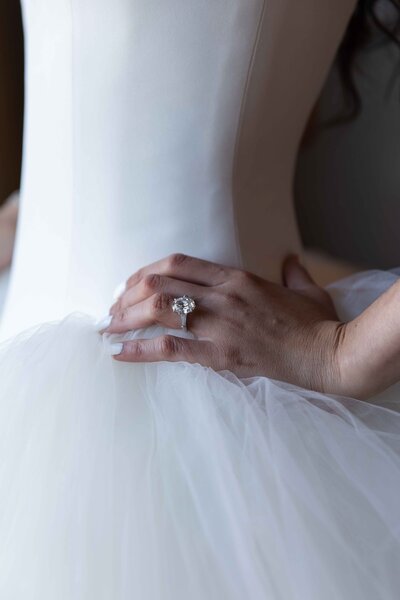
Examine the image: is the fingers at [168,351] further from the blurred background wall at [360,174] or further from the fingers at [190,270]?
the blurred background wall at [360,174]

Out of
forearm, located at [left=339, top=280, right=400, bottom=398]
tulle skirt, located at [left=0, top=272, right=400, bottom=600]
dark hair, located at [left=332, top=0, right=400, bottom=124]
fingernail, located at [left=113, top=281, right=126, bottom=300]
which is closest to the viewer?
tulle skirt, located at [left=0, top=272, right=400, bottom=600]

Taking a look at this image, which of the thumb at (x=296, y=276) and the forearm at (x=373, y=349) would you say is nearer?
the forearm at (x=373, y=349)

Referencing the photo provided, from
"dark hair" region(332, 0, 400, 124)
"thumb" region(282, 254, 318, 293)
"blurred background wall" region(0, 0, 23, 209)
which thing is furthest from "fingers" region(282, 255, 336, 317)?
"blurred background wall" region(0, 0, 23, 209)

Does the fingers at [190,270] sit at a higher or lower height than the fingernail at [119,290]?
higher

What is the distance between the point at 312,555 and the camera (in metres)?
0.52

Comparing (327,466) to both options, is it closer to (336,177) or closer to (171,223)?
(171,223)

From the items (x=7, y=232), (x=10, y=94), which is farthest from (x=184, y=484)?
(x=10, y=94)

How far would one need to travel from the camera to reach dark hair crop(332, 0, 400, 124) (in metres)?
1.04

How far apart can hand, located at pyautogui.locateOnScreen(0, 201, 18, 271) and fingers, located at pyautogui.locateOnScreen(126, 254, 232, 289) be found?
411 millimetres

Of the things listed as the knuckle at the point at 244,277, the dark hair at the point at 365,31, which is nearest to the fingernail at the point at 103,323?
the knuckle at the point at 244,277

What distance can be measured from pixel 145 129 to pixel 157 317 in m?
0.19

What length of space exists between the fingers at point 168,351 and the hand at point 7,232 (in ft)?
1.53

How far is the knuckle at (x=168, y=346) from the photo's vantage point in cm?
66

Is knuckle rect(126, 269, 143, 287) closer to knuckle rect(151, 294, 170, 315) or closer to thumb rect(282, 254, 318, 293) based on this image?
knuckle rect(151, 294, 170, 315)
